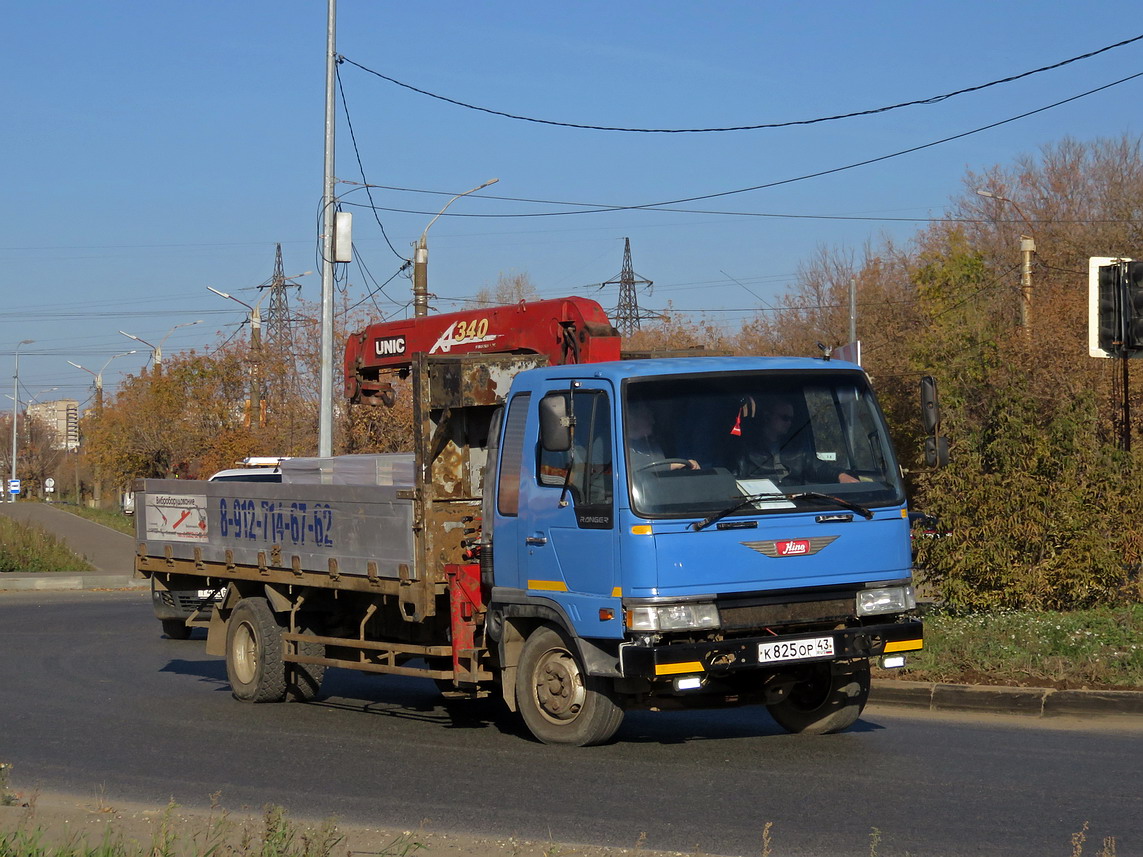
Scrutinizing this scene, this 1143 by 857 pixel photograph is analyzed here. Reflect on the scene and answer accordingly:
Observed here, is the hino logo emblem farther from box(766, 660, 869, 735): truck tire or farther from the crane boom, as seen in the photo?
the crane boom

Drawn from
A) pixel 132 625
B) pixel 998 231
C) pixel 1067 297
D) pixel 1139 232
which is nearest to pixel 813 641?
pixel 132 625

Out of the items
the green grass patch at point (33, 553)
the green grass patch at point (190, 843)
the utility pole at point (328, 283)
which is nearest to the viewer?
the green grass patch at point (190, 843)

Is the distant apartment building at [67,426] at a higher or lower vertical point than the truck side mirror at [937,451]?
higher

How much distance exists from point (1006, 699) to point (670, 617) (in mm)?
3356

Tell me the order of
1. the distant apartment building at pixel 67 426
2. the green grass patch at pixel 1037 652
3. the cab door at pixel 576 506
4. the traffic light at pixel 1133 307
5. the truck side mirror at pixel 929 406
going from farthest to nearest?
the distant apartment building at pixel 67 426, the traffic light at pixel 1133 307, the green grass patch at pixel 1037 652, the truck side mirror at pixel 929 406, the cab door at pixel 576 506

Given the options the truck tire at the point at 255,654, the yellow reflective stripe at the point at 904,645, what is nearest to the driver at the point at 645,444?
the yellow reflective stripe at the point at 904,645

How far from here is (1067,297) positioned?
36.4 meters

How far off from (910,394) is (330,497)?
37387mm

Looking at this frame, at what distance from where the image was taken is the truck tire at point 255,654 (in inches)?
457

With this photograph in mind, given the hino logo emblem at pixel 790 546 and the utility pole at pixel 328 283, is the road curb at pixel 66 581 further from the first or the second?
the hino logo emblem at pixel 790 546

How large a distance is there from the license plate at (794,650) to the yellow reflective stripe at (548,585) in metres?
1.29

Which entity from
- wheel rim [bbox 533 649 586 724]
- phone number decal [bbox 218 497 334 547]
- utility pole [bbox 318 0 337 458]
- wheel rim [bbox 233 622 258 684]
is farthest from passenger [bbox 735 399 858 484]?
utility pole [bbox 318 0 337 458]

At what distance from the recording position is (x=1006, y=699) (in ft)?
32.7

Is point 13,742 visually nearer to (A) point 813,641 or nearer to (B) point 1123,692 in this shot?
(A) point 813,641
